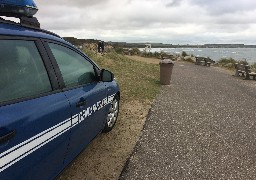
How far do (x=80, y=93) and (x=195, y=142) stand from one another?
9.84ft

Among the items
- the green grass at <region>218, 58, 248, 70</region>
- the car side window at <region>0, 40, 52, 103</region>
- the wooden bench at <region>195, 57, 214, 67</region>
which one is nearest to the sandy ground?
the car side window at <region>0, 40, 52, 103</region>

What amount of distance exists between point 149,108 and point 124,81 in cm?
413

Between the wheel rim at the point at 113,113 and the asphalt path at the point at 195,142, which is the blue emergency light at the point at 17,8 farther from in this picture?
the wheel rim at the point at 113,113

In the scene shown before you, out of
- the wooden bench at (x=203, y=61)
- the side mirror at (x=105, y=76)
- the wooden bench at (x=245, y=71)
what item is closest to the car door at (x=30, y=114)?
the side mirror at (x=105, y=76)

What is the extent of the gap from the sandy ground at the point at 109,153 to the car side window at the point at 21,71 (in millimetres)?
1164

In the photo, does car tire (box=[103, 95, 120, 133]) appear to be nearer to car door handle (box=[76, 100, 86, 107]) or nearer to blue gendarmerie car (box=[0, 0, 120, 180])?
blue gendarmerie car (box=[0, 0, 120, 180])

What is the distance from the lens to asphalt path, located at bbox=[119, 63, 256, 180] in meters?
4.68

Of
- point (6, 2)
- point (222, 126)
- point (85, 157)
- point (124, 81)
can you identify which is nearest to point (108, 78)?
point (85, 157)

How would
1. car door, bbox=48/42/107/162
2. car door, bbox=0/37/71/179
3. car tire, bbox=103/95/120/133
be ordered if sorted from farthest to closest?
car tire, bbox=103/95/120/133 < car door, bbox=48/42/107/162 < car door, bbox=0/37/71/179

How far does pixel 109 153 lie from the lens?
201 inches

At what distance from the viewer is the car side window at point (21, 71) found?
2590 millimetres

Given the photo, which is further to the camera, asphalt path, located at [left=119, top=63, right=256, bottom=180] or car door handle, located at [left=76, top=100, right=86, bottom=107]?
asphalt path, located at [left=119, top=63, right=256, bottom=180]

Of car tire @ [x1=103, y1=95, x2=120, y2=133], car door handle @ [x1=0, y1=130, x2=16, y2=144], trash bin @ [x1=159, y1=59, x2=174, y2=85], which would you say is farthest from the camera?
trash bin @ [x1=159, y1=59, x2=174, y2=85]

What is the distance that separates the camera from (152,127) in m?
6.68
